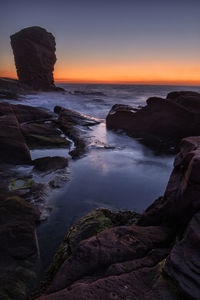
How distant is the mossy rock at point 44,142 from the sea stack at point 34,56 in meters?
35.1

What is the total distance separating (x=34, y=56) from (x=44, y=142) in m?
37.8

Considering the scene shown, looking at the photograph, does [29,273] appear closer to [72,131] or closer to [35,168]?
[35,168]

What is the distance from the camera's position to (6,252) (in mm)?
3818

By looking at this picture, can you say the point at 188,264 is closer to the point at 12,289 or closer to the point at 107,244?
the point at 107,244

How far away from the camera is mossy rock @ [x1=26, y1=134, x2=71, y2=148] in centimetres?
1152

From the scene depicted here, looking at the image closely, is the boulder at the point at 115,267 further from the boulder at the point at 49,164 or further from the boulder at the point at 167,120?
the boulder at the point at 167,120

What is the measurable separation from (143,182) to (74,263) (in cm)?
534

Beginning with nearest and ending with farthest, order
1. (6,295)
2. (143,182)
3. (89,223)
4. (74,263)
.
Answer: (74,263)
(6,295)
(89,223)
(143,182)

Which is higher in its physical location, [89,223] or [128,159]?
[89,223]

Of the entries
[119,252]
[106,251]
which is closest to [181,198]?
[119,252]

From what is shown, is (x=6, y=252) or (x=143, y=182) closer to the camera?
(x=6, y=252)

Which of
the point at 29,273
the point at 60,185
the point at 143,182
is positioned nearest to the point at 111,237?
the point at 29,273

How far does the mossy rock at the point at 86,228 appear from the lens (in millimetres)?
3793

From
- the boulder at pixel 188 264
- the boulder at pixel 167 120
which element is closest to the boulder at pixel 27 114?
the boulder at pixel 167 120
